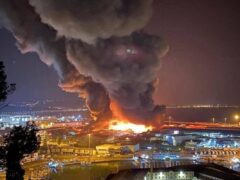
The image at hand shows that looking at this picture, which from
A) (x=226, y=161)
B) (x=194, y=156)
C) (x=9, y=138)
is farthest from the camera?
(x=194, y=156)

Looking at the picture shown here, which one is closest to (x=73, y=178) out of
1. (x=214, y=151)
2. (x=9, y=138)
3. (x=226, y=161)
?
(x=226, y=161)

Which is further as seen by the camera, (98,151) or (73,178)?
(98,151)

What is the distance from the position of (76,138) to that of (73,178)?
52.0 ft

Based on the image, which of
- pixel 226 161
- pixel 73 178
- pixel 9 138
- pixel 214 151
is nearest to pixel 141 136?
pixel 214 151

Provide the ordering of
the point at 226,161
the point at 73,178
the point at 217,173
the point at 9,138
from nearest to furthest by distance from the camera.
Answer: the point at 9,138 < the point at 217,173 < the point at 73,178 < the point at 226,161

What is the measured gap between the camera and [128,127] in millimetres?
46031

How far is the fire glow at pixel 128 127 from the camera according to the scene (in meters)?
44.2

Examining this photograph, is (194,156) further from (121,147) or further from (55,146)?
(55,146)

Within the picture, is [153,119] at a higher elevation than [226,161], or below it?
higher

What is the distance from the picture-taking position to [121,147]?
1593 inches

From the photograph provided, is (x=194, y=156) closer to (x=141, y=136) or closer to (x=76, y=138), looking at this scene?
(x=141, y=136)

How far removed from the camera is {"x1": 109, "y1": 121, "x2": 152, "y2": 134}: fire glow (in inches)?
1742

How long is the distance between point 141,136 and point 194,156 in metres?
7.49

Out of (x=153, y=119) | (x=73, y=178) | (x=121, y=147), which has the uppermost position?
(x=153, y=119)
